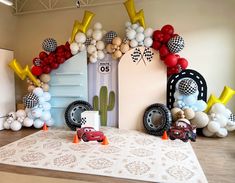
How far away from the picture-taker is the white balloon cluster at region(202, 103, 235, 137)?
3.54 m

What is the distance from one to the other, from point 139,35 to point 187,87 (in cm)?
143

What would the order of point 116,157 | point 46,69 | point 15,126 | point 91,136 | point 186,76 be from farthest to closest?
point 46,69 → point 15,126 → point 186,76 → point 91,136 → point 116,157

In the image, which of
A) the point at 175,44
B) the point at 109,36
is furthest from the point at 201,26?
the point at 109,36

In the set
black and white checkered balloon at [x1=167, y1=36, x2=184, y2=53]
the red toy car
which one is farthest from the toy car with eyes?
black and white checkered balloon at [x1=167, y1=36, x2=184, y2=53]

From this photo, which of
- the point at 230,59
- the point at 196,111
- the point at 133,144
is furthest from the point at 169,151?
the point at 230,59

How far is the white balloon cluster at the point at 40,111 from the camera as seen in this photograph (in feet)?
13.4

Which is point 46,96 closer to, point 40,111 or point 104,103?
point 40,111

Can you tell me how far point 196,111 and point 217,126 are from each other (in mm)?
455

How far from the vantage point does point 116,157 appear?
2688 millimetres

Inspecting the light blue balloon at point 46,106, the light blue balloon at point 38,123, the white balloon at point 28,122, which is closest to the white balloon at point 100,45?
the light blue balloon at point 46,106

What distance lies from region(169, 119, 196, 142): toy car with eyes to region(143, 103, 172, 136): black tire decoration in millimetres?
174

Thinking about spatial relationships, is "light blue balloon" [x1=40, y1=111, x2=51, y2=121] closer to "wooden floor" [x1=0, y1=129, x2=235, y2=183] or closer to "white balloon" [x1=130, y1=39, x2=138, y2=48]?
"wooden floor" [x1=0, y1=129, x2=235, y2=183]

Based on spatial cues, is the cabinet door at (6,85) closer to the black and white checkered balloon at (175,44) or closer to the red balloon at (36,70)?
the red balloon at (36,70)

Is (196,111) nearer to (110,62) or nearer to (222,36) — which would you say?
(222,36)
